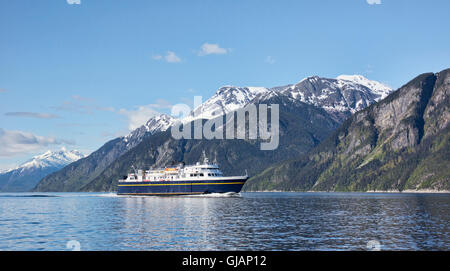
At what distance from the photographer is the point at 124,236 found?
65.6m
